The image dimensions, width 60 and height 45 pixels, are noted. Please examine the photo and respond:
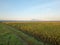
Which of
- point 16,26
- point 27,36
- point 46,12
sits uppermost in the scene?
point 46,12

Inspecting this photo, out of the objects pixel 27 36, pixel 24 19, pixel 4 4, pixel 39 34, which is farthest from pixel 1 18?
pixel 39 34

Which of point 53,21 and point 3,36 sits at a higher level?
point 53,21

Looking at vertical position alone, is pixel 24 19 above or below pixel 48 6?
below

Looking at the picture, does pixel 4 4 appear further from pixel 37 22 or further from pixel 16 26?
pixel 37 22

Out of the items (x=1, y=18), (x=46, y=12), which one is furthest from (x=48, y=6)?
(x=1, y=18)

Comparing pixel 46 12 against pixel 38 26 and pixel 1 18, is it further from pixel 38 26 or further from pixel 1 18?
pixel 1 18
